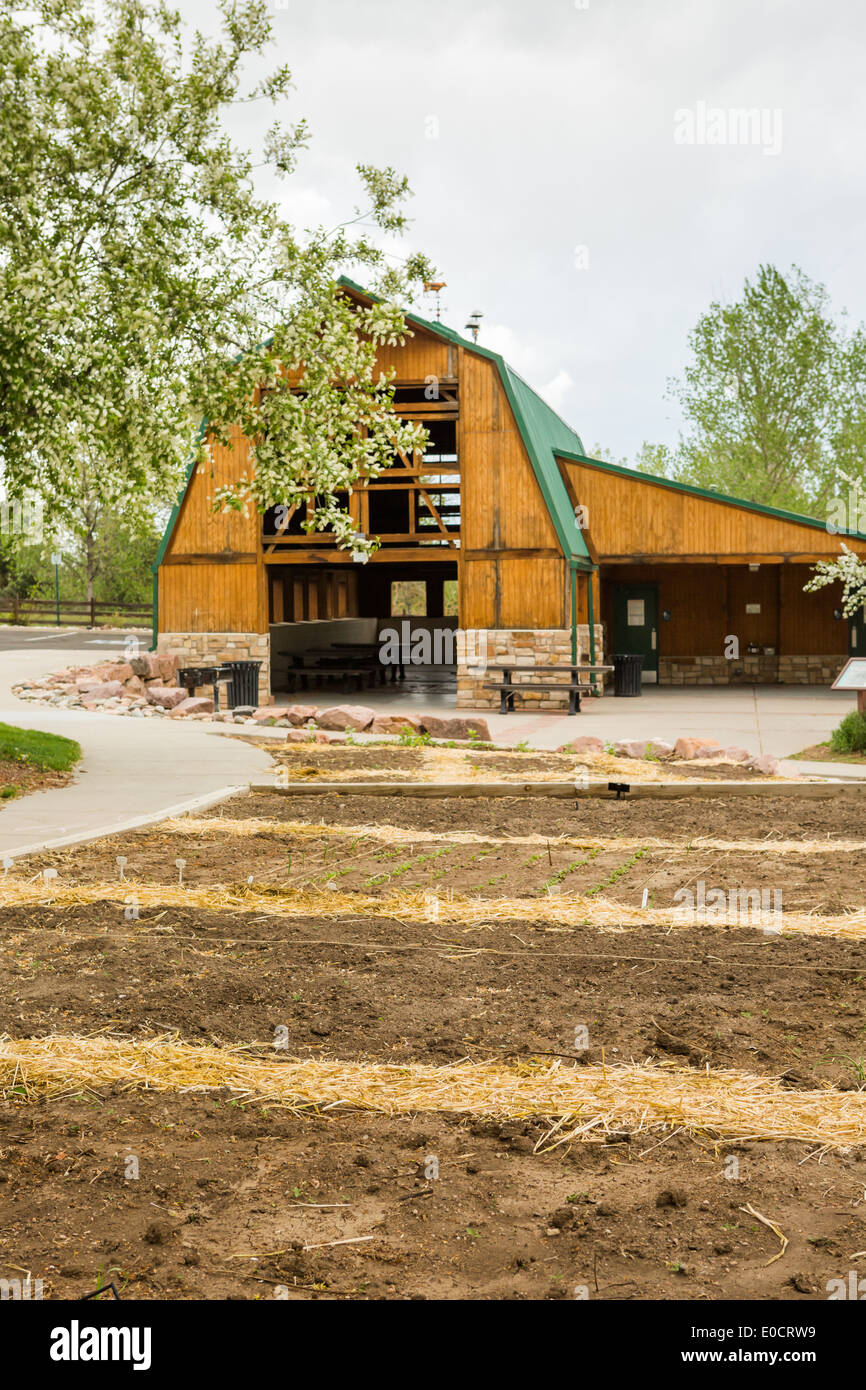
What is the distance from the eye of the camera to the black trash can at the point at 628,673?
27.7 m

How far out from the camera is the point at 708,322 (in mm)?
48812

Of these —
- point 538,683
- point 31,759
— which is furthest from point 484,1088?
point 538,683

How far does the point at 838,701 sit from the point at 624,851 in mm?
18395

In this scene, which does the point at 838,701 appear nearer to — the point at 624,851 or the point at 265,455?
the point at 265,455

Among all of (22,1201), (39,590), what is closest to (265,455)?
(22,1201)

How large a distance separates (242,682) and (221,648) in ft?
7.35

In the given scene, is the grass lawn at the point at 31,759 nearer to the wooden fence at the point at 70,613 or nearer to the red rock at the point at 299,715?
the red rock at the point at 299,715

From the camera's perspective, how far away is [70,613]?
192 ft

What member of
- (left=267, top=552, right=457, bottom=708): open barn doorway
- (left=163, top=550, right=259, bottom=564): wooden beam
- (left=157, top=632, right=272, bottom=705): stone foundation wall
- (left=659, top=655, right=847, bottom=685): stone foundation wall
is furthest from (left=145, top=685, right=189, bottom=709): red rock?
(left=659, top=655, right=847, bottom=685): stone foundation wall

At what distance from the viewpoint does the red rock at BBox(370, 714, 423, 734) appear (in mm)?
18306

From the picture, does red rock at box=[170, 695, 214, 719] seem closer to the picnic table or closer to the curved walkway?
the curved walkway

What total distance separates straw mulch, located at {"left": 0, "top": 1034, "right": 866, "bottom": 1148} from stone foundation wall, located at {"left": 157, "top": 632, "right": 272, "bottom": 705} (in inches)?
800

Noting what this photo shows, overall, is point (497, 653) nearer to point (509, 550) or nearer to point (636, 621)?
point (509, 550)

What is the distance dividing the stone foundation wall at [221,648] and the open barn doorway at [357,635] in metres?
1.44
